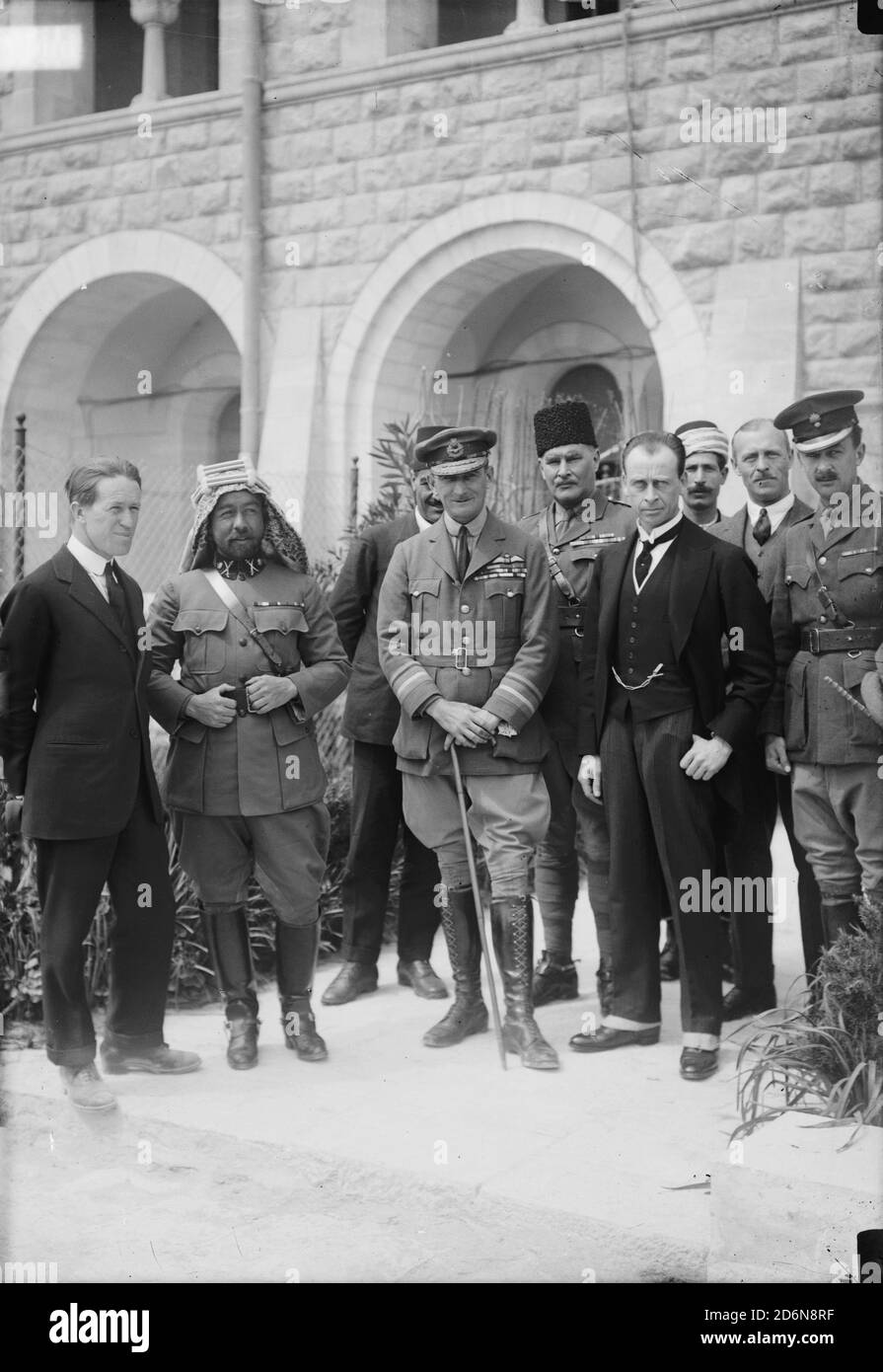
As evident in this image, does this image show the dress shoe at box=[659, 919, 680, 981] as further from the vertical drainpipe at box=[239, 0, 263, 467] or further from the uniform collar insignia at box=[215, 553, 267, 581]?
the vertical drainpipe at box=[239, 0, 263, 467]

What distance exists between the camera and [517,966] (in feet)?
14.0

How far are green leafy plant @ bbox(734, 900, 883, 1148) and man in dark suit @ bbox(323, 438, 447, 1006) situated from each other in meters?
1.60

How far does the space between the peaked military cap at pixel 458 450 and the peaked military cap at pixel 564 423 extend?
502 mm

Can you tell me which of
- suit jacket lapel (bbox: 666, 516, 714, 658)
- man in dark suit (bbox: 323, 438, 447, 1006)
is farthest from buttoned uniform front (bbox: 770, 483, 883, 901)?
man in dark suit (bbox: 323, 438, 447, 1006)

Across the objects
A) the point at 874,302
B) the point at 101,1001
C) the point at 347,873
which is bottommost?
the point at 101,1001

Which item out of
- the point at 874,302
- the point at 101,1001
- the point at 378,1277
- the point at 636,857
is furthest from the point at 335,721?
the point at 378,1277

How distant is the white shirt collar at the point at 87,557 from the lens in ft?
13.0

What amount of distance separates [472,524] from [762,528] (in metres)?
1.18

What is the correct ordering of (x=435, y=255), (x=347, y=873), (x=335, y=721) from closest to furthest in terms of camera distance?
(x=347, y=873) → (x=335, y=721) → (x=435, y=255)

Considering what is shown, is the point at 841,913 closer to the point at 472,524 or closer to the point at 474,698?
the point at 474,698

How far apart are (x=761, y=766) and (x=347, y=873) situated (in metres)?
1.49

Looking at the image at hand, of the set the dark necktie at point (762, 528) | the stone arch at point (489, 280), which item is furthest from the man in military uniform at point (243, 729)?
the stone arch at point (489, 280)

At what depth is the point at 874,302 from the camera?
7.06 m

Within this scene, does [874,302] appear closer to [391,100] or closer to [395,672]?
[391,100]
